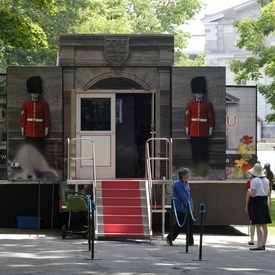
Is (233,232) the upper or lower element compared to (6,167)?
lower

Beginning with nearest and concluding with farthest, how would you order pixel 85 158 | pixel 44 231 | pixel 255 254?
1. pixel 255 254
2. pixel 85 158
3. pixel 44 231

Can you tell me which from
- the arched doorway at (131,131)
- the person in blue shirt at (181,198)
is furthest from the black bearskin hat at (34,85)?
the person in blue shirt at (181,198)

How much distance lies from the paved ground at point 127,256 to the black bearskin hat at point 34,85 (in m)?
3.11

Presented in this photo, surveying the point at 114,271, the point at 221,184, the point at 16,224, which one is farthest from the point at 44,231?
the point at 114,271

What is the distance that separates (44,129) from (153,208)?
9.61 ft

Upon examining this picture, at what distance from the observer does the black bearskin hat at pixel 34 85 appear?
22.4 m

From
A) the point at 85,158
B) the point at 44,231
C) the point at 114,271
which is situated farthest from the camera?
the point at 44,231

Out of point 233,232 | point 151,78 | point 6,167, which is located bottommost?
point 233,232

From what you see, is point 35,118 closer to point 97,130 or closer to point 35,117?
point 35,117

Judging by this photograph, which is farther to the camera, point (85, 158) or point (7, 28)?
point (7, 28)

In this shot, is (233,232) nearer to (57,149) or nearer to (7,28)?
(57,149)

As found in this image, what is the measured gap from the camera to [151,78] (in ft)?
74.3

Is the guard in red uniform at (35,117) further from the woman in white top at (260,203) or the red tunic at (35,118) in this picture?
the woman in white top at (260,203)

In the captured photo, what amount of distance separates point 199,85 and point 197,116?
0.68m
